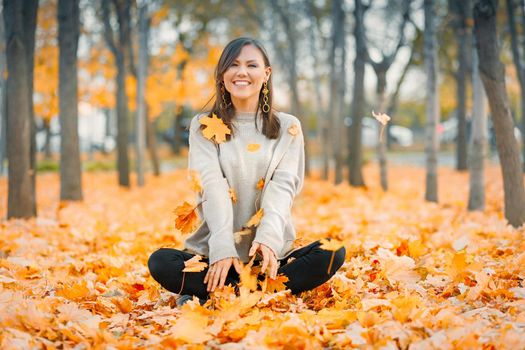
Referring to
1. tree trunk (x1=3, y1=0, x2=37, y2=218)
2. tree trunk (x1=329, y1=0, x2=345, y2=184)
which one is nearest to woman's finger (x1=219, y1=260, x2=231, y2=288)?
tree trunk (x1=3, y1=0, x2=37, y2=218)

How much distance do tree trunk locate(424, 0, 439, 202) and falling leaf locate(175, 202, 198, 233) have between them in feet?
18.9

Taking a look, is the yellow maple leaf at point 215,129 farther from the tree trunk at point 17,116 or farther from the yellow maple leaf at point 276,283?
the tree trunk at point 17,116

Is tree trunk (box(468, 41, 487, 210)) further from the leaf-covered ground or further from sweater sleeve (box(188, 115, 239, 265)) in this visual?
sweater sleeve (box(188, 115, 239, 265))

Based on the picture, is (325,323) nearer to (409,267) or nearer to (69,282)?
(409,267)

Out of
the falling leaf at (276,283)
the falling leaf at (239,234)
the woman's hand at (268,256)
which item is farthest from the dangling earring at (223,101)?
the falling leaf at (276,283)

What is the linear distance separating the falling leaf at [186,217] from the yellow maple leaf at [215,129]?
1.29 feet

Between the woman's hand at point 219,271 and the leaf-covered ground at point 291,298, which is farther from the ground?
the woman's hand at point 219,271

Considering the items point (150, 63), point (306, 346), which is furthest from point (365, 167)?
point (306, 346)

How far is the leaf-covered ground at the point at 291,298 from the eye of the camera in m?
2.10

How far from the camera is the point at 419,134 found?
45.9m

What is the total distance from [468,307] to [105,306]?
5.91 ft

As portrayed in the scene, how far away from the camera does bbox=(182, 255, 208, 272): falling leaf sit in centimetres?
265

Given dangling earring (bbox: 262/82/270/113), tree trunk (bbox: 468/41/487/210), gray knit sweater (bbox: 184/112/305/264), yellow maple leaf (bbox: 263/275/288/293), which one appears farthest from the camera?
tree trunk (bbox: 468/41/487/210)

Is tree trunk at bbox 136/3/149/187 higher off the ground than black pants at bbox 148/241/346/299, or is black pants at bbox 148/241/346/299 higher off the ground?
tree trunk at bbox 136/3/149/187
